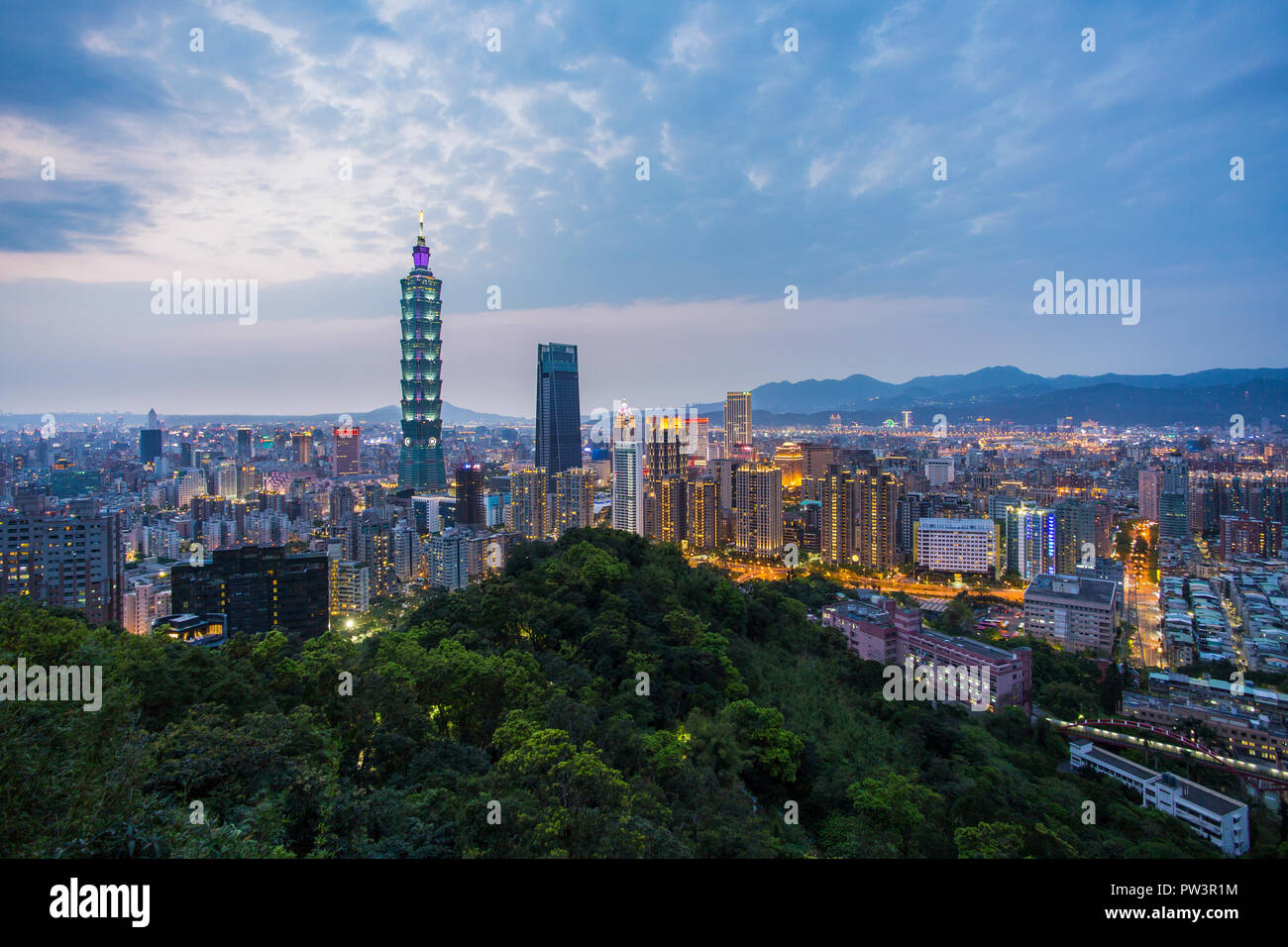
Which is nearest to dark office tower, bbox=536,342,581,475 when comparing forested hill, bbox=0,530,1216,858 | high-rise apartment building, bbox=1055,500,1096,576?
high-rise apartment building, bbox=1055,500,1096,576

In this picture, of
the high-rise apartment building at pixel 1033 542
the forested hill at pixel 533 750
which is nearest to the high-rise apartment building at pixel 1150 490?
the high-rise apartment building at pixel 1033 542

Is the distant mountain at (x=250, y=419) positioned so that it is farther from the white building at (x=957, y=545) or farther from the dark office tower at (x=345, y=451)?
the white building at (x=957, y=545)

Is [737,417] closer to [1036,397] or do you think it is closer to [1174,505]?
[1036,397]

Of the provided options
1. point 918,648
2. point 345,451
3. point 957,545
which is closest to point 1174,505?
point 957,545

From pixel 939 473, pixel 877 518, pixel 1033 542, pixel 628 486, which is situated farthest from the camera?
pixel 939 473
